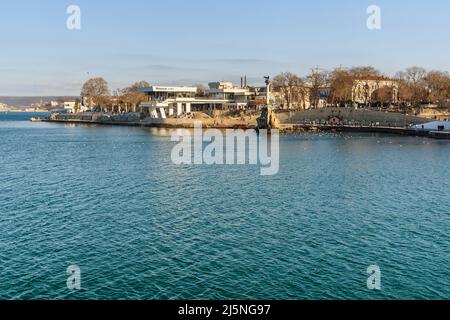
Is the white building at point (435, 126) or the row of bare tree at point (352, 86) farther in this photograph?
the row of bare tree at point (352, 86)

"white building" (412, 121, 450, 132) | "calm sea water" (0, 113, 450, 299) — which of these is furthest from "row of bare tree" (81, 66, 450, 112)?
"calm sea water" (0, 113, 450, 299)

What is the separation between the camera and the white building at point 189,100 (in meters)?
127

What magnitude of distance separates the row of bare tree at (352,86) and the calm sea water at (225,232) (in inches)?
2638

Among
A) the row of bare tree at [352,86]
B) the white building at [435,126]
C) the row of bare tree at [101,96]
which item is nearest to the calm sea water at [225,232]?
the white building at [435,126]

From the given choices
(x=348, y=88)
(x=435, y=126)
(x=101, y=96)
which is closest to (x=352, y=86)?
(x=348, y=88)

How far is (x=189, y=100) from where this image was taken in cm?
12925

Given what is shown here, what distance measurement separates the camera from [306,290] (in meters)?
17.1

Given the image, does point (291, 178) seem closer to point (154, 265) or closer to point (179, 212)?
point (179, 212)

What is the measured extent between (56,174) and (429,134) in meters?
57.1

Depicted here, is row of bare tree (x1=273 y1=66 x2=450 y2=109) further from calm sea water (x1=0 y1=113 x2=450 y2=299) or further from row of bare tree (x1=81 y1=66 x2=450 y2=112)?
calm sea water (x1=0 y1=113 x2=450 y2=299)

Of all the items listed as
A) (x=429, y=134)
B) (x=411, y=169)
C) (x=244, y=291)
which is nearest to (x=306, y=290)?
(x=244, y=291)

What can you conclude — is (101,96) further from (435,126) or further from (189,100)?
(435,126)

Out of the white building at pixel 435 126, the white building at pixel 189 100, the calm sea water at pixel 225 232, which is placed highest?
the white building at pixel 189 100

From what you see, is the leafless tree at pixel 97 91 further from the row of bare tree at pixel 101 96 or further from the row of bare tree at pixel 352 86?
the row of bare tree at pixel 352 86
